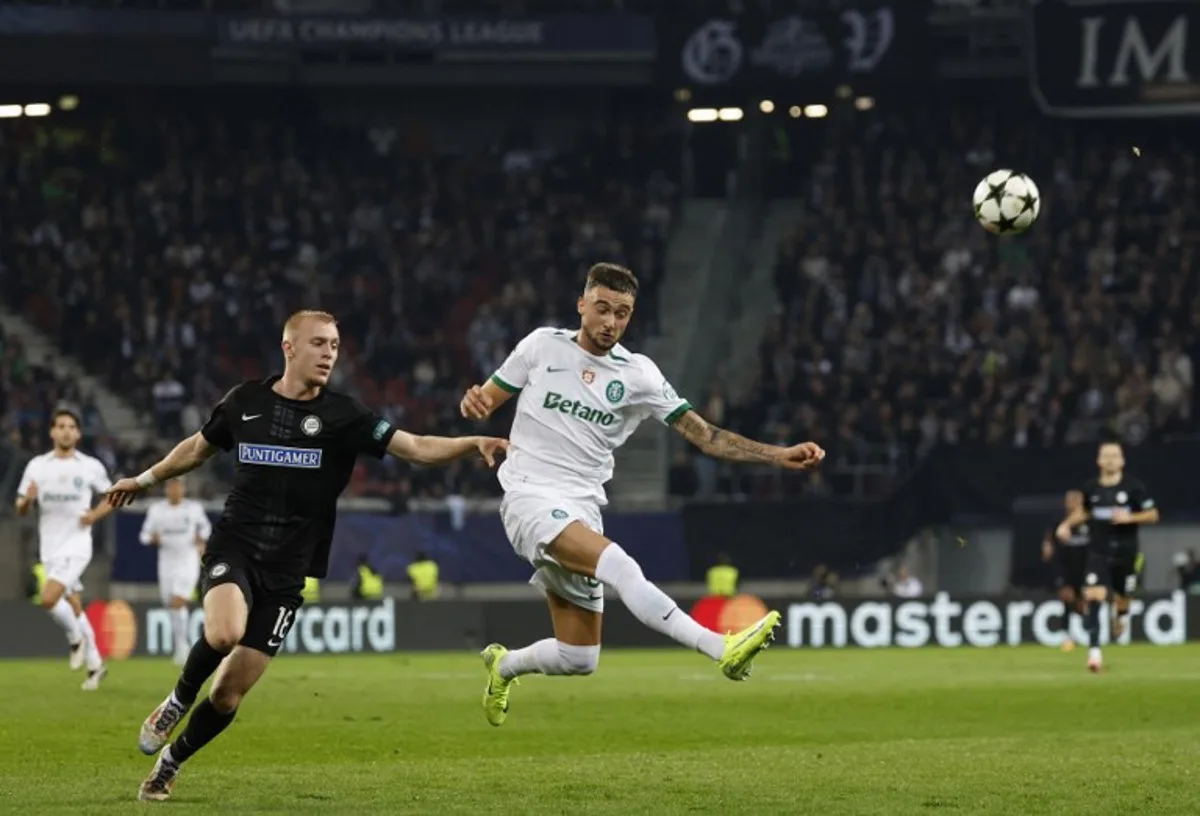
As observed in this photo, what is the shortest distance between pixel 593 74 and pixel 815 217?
4.97 m

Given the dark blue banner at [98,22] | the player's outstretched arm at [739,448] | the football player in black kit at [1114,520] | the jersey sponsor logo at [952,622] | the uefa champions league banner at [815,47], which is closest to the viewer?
the player's outstretched arm at [739,448]

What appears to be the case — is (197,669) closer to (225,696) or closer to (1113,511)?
(225,696)

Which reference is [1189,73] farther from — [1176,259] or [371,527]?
[371,527]

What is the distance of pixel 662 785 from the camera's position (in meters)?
11.2

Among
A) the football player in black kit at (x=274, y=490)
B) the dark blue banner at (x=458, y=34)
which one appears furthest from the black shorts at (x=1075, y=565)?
the football player in black kit at (x=274, y=490)

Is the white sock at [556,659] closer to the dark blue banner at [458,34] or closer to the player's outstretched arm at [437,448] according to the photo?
the player's outstretched arm at [437,448]

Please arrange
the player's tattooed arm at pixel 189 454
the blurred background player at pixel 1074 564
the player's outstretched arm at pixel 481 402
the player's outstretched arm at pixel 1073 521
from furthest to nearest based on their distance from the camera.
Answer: the blurred background player at pixel 1074 564, the player's outstretched arm at pixel 1073 521, the player's outstretched arm at pixel 481 402, the player's tattooed arm at pixel 189 454

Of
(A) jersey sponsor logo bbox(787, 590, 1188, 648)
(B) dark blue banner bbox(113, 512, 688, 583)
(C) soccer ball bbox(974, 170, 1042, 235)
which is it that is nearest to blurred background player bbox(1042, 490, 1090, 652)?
(A) jersey sponsor logo bbox(787, 590, 1188, 648)

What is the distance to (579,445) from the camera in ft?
39.3

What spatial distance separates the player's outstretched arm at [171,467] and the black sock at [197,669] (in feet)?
2.69

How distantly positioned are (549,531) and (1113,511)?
513 inches

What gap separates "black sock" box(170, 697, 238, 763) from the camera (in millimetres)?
→ 10391

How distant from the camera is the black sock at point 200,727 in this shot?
34.1ft

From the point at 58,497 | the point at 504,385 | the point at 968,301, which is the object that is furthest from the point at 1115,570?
the point at 968,301
